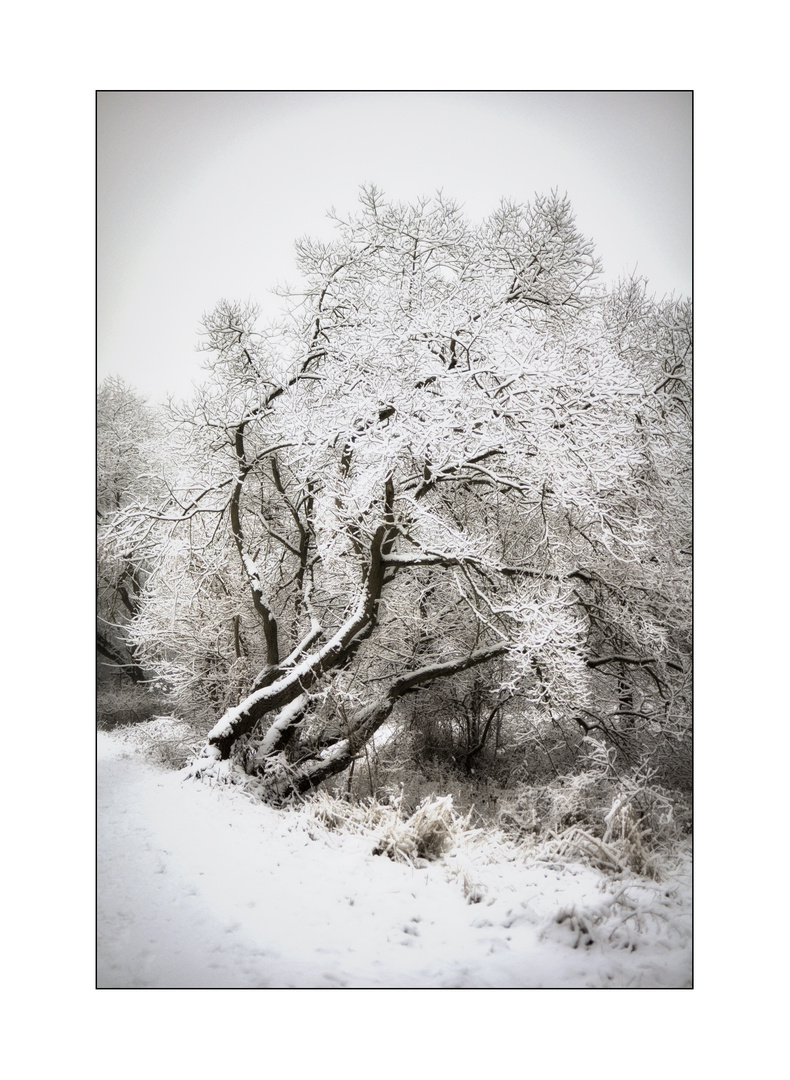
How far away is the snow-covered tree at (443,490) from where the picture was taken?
127 inches

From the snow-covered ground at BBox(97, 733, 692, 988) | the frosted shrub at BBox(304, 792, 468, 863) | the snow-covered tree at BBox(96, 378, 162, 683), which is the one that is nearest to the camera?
the snow-covered ground at BBox(97, 733, 692, 988)

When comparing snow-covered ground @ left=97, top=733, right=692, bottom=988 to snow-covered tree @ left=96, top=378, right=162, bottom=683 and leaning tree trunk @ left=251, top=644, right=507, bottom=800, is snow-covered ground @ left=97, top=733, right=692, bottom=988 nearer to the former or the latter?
leaning tree trunk @ left=251, top=644, right=507, bottom=800

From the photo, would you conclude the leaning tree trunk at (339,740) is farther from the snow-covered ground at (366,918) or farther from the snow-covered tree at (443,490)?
the snow-covered ground at (366,918)

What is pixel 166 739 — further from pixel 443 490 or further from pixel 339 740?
pixel 443 490

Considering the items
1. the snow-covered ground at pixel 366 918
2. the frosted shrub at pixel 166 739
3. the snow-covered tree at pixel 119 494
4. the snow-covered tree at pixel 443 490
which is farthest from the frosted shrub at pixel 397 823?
the snow-covered tree at pixel 119 494

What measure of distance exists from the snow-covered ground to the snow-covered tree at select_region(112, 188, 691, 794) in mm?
453

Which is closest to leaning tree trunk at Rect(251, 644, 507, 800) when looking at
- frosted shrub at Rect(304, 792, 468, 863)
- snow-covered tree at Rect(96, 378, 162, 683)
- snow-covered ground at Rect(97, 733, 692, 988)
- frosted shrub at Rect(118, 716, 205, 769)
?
frosted shrub at Rect(304, 792, 468, 863)

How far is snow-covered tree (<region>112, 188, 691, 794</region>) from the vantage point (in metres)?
3.23

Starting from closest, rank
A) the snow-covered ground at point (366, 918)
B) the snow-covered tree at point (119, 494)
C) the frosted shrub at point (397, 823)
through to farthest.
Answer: the snow-covered ground at point (366, 918), the frosted shrub at point (397, 823), the snow-covered tree at point (119, 494)

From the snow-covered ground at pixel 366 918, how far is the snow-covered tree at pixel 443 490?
0.45m
